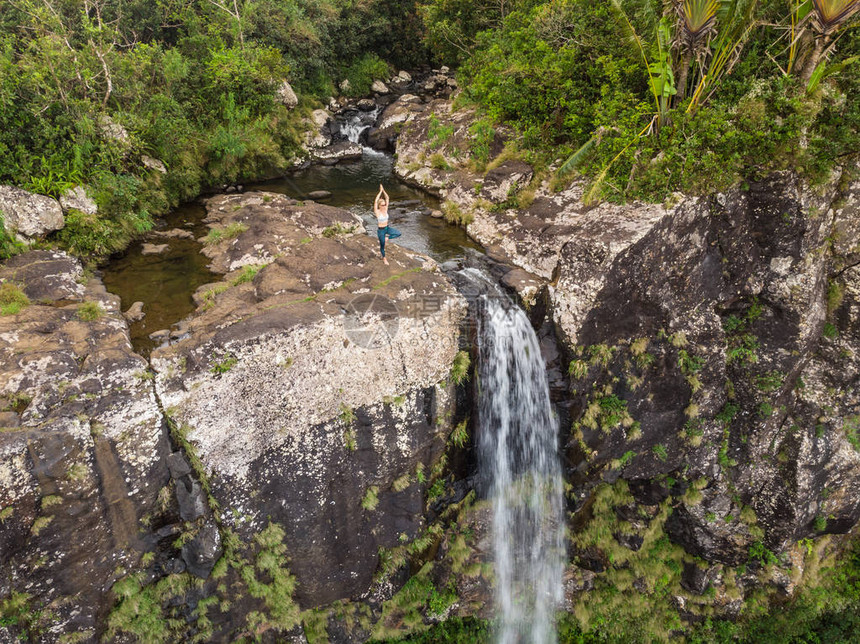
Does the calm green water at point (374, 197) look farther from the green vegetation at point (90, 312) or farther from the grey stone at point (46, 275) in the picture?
the grey stone at point (46, 275)

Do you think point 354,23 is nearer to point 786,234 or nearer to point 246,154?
point 246,154

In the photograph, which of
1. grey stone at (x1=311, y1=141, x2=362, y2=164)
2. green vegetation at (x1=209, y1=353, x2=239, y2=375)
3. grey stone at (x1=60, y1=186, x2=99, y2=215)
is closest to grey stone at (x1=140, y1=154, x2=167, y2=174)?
grey stone at (x1=60, y1=186, x2=99, y2=215)

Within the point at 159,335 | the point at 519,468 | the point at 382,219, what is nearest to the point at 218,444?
the point at 159,335

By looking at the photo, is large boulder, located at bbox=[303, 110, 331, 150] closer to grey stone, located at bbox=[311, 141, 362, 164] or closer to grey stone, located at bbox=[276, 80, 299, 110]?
grey stone, located at bbox=[311, 141, 362, 164]

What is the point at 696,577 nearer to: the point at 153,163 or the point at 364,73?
the point at 153,163

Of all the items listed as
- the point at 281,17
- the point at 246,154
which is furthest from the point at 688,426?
the point at 281,17
